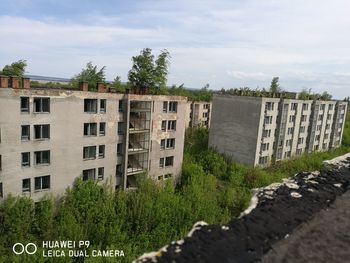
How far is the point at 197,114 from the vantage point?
79.1 m

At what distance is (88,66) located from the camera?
1642 inches

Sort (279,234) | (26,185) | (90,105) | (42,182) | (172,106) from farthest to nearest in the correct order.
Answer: (172,106), (90,105), (42,182), (26,185), (279,234)

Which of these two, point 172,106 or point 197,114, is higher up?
point 172,106

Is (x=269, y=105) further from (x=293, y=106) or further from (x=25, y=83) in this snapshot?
(x=25, y=83)

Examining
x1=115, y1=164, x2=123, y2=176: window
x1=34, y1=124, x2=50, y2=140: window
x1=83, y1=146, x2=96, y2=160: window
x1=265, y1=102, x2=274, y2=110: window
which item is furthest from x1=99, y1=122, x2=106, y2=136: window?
x1=265, y1=102, x2=274, y2=110: window

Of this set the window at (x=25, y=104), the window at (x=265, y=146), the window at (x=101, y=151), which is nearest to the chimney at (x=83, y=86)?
the window at (x=25, y=104)

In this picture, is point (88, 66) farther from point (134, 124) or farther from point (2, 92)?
point (2, 92)

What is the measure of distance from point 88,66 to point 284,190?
126ft

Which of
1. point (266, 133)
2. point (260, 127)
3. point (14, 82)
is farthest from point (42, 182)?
point (266, 133)

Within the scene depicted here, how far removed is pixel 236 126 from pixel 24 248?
34006 mm

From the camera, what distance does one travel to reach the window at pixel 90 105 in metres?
31.4

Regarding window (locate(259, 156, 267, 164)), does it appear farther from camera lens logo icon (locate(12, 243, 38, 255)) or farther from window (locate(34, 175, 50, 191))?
camera lens logo icon (locate(12, 243, 38, 255))

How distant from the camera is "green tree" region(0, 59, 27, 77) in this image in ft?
101

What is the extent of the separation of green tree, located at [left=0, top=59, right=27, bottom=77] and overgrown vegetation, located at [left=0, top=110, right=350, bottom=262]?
37.5 ft
